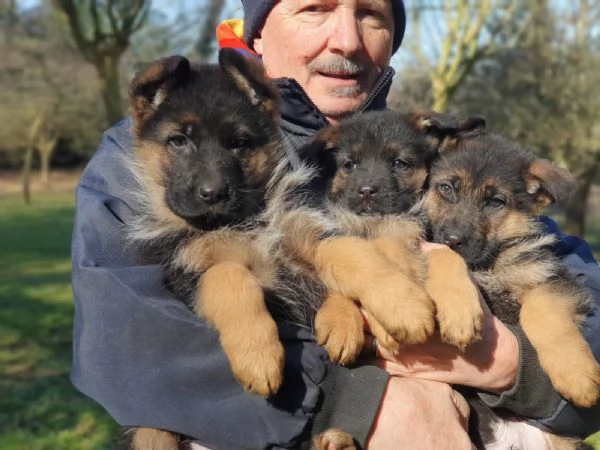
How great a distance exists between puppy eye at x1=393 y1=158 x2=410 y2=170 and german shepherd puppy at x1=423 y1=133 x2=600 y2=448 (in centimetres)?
14

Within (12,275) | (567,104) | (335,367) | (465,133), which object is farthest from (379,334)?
(567,104)

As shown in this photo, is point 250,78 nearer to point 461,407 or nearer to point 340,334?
point 340,334

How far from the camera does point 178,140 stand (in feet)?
11.1

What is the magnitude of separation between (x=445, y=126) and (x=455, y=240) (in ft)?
2.22

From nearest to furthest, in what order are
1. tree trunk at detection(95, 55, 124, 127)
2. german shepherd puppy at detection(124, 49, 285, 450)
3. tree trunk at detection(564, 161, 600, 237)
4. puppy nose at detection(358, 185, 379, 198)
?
german shepherd puppy at detection(124, 49, 285, 450), puppy nose at detection(358, 185, 379, 198), tree trunk at detection(95, 55, 124, 127), tree trunk at detection(564, 161, 600, 237)

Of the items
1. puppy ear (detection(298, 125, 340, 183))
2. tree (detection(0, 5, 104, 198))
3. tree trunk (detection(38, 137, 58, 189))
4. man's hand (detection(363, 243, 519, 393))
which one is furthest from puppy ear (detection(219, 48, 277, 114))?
tree trunk (detection(38, 137, 58, 189))

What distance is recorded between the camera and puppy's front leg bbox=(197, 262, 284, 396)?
2.56m

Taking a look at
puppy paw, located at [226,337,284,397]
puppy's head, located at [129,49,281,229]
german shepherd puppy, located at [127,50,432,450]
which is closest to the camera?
puppy paw, located at [226,337,284,397]

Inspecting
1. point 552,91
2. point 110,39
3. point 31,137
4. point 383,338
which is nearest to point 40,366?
point 110,39

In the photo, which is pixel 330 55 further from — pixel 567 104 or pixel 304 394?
pixel 567 104

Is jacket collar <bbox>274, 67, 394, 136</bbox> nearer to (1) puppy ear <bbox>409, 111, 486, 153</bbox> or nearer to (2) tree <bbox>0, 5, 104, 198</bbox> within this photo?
(1) puppy ear <bbox>409, 111, 486, 153</bbox>

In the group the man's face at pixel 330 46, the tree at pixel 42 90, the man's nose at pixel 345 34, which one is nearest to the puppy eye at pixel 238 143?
the man's face at pixel 330 46

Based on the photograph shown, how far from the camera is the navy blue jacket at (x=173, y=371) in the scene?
2.60m

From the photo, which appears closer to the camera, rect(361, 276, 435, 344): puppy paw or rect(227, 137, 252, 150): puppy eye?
rect(361, 276, 435, 344): puppy paw
